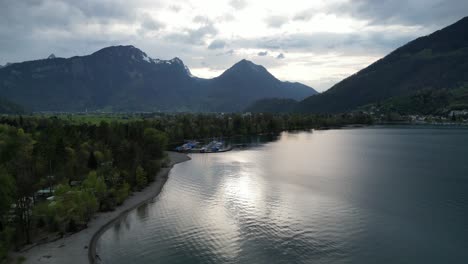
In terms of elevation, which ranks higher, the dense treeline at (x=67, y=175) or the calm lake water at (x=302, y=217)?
the dense treeline at (x=67, y=175)

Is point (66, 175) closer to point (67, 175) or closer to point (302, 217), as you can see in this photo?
point (67, 175)

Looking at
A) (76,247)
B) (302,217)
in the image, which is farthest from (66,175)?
(302,217)

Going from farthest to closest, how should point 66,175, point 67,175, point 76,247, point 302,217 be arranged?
point 67,175 < point 66,175 < point 302,217 < point 76,247

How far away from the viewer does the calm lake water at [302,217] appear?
3812 cm

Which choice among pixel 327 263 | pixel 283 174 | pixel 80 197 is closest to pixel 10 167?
pixel 80 197

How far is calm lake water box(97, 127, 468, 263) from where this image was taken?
38.1 m

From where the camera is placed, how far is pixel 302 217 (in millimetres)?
49375

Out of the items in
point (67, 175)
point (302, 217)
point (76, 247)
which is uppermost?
point (67, 175)

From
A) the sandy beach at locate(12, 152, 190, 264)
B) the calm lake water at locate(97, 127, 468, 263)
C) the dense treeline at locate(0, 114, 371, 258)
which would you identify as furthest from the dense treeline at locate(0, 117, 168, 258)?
the calm lake water at locate(97, 127, 468, 263)

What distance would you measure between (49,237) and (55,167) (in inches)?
991

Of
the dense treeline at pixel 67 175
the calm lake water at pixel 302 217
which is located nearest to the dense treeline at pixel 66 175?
the dense treeline at pixel 67 175

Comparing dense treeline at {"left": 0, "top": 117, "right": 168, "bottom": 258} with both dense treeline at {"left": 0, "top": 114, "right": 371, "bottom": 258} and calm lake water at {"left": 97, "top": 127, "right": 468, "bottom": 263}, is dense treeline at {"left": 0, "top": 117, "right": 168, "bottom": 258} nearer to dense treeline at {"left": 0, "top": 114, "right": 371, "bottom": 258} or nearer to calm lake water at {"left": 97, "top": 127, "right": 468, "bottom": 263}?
dense treeline at {"left": 0, "top": 114, "right": 371, "bottom": 258}

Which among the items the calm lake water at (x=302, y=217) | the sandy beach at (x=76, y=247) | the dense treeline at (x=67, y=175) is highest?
the dense treeline at (x=67, y=175)

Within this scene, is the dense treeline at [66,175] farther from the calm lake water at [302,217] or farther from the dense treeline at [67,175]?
the calm lake water at [302,217]
